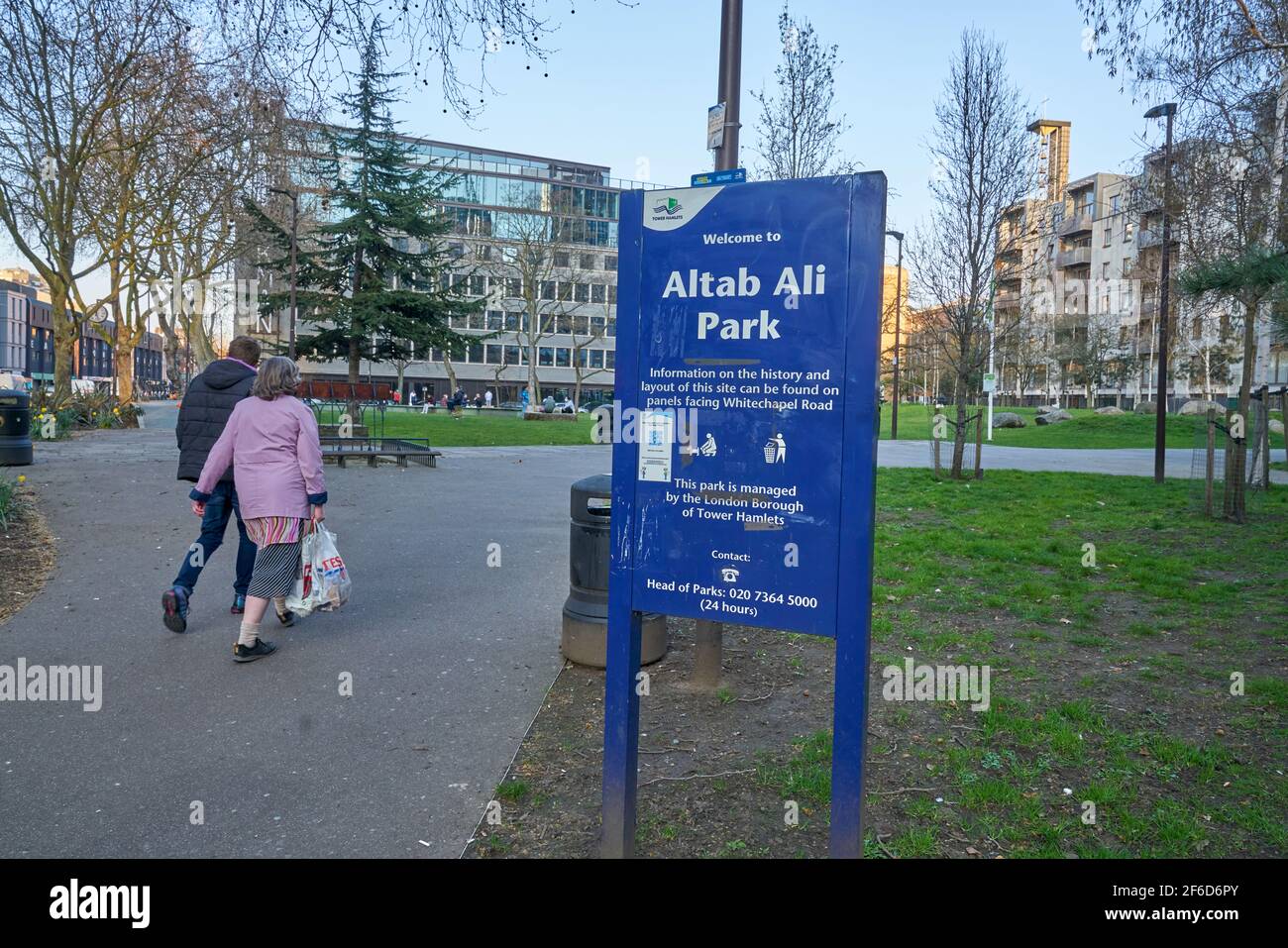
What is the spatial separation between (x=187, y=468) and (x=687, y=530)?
184 inches

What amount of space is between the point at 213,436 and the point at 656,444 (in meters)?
4.39

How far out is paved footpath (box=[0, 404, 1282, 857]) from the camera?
355 centimetres

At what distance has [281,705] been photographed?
4895mm

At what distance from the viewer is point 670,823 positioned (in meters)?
3.63

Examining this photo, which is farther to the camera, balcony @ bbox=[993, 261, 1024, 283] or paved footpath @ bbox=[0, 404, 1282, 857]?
balcony @ bbox=[993, 261, 1024, 283]

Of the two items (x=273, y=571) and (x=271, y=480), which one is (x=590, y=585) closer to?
(x=273, y=571)

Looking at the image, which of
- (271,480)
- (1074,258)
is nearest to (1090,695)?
(271,480)

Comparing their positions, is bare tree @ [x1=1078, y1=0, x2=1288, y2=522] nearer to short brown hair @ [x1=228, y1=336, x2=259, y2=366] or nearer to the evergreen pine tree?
short brown hair @ [x1=228, y1=336, x2=259, y2=366]

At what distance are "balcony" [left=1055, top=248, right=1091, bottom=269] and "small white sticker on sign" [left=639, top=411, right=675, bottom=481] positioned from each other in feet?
238

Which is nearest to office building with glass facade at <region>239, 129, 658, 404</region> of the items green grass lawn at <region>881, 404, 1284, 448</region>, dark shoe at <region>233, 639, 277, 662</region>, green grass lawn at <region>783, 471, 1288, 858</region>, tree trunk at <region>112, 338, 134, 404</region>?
tree trunk at <region>112, 338, 134, 404</region>

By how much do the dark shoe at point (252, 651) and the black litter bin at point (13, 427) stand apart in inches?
517

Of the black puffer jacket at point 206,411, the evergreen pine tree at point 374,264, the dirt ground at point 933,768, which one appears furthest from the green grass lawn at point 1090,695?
the evergreen pine tree at point 374,264
